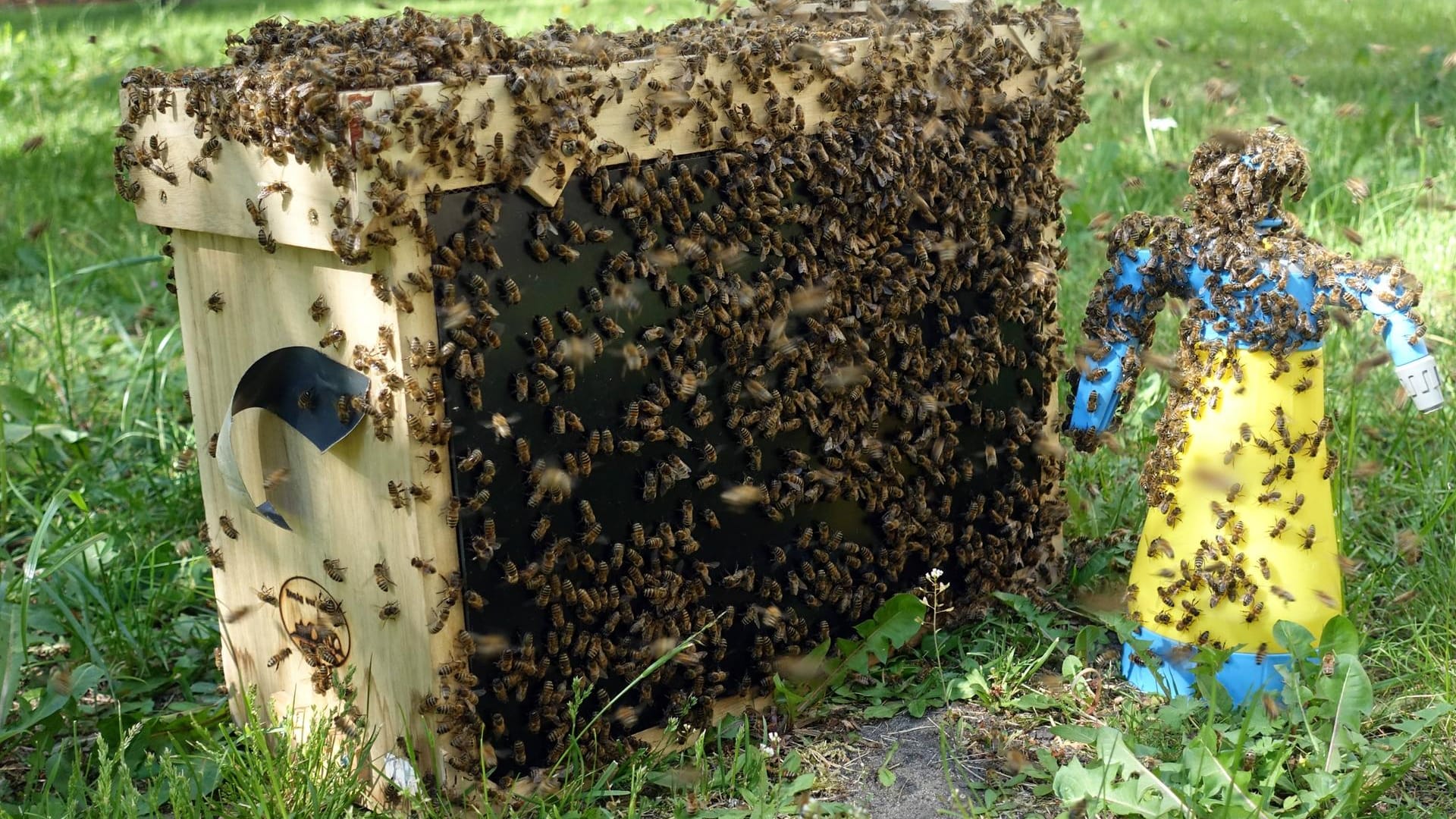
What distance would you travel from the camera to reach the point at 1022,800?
9.46ft

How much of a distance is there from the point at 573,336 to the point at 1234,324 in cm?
159

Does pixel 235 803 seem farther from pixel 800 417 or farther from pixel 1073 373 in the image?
pixel 1073 373

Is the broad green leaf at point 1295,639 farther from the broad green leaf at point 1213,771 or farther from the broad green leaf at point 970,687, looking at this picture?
the broad green leaf at point 970,687

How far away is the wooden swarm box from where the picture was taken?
8.21 feet

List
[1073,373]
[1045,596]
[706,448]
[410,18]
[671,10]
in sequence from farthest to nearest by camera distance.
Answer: [671,10] < [1045,596] < [1073,373] < [706,448] < [410,18]

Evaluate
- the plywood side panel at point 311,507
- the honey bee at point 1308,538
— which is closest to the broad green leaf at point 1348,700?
the honey bee at point 1308,538

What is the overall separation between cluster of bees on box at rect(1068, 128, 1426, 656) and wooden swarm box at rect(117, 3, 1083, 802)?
40 cm

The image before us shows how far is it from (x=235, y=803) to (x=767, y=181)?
1.81 meters

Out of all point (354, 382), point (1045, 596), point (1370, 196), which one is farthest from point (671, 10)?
point (354, 382)

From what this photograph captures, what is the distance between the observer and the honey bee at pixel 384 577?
2.63m

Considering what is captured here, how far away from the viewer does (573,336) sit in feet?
8.87

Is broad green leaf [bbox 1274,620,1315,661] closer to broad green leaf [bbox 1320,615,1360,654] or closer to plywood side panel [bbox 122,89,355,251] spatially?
broad green leaf [bbox 1320,615,1360,654]

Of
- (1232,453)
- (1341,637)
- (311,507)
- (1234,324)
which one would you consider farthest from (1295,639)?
(311,507)

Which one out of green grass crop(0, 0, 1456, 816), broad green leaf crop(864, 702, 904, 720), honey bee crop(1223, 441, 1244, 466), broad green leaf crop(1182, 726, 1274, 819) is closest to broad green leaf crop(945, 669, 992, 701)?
green grass crop(0, 0, 1456, 816)
